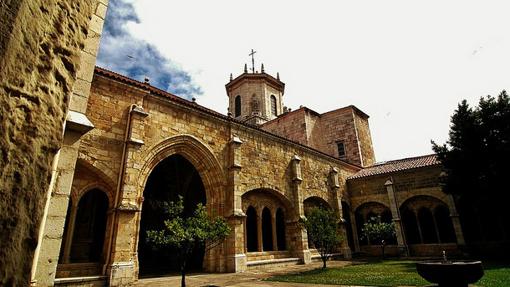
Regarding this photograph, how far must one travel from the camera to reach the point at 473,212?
16016 millimetres

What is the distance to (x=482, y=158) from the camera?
13711 mm

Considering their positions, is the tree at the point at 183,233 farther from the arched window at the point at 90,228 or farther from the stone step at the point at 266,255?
the stone step at the point at 266,255

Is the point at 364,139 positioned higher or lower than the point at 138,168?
higher

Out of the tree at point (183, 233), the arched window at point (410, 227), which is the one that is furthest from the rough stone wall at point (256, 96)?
the tree at point (183, 233)

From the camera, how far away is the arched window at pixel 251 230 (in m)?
13.6

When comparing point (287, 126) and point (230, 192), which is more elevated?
point (287, 126)

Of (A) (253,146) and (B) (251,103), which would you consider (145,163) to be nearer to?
(A) (253,146)

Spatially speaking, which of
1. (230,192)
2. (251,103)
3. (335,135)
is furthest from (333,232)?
(251,103)

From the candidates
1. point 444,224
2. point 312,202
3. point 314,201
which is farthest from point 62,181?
point 444,224

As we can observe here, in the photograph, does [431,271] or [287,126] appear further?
[287,126]

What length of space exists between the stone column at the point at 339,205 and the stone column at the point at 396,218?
3132mm

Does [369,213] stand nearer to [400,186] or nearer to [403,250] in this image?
[400,186]

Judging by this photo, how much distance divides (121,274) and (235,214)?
15.5ft

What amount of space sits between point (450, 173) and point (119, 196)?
15.9 meters
